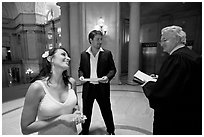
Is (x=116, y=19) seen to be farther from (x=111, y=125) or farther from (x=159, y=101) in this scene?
(x=159, y=101)

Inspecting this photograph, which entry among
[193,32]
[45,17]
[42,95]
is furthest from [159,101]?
[193,32]

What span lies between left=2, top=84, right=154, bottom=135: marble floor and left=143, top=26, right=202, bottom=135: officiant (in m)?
1.38

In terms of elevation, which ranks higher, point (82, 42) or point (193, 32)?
point (193, 32)

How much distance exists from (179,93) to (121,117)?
7.66ft

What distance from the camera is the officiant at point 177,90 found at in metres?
1.34

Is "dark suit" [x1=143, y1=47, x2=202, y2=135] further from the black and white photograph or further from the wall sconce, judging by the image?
the wall sconce

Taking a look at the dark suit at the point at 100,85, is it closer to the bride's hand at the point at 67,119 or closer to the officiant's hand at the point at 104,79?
the officiant's hand at the point at 104,79

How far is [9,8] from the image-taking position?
463 centimetres

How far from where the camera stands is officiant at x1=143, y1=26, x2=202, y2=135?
134cm

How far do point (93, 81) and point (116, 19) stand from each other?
5.00 metres

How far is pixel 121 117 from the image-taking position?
347 centimetres

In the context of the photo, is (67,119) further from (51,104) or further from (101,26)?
(101,26)

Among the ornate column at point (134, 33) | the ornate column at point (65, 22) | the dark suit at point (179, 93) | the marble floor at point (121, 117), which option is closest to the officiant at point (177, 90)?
the dark suit at point (179, 93)

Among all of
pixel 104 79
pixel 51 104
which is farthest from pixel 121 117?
pixel 51 104
